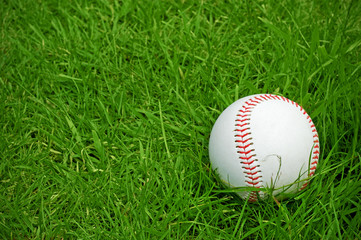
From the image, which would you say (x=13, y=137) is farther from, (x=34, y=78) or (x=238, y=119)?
(x=238, y=119)

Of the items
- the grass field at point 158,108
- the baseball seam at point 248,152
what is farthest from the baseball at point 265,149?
the grass field at point 158,108

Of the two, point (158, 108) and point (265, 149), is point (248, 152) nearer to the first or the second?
point (265, 149)

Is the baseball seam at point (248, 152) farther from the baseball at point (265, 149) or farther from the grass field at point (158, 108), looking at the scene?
the grass field at point (158, 108)

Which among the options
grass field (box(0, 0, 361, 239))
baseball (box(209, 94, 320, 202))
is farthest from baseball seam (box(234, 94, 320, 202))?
grass field (box(0, 0, 361, 239))

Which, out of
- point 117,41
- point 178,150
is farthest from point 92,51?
point 178,150

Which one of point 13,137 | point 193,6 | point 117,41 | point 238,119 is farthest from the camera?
point 193,6
